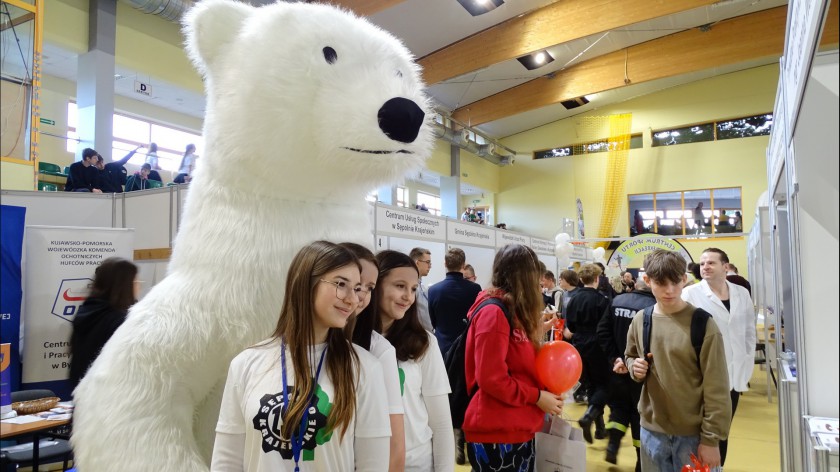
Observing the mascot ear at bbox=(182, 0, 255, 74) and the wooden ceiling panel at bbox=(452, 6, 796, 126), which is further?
the wooden ceiling panel at bbox=(452, 6, 796, 126)

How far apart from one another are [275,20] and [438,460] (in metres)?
1.25

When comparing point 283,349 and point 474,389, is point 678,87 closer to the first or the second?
point 474,389

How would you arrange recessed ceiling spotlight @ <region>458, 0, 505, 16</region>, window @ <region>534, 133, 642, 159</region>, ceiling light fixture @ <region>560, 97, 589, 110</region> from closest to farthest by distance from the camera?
1. recessed ceiling spotlight @ <region>458, 0, 505, 16</region>
2. ceiling light fixture @ <region>560, 97, 589, 110</region>
3. window @ <region>534, 133, 642, 159</region>

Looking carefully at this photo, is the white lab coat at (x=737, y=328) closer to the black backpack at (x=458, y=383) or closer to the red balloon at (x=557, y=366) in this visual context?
the black backpack at (x=458, y=383)

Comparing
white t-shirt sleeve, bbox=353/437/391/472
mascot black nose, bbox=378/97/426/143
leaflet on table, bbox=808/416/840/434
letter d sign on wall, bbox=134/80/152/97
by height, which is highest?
letter d sign on wall, bbox=134/80/152/97

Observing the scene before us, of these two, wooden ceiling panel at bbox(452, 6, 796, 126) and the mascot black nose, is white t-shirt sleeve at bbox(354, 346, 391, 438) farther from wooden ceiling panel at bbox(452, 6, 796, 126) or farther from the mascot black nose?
wooden ceiling panel at bbox(452, 6, 796, 126)

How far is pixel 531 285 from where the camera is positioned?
185 cm

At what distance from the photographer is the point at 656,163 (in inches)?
528

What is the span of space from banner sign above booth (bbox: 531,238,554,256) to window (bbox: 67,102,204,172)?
607 centimetres

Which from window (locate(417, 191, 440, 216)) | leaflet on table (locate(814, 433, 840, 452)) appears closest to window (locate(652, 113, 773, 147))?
window (locate(417, 191, 440, 216))

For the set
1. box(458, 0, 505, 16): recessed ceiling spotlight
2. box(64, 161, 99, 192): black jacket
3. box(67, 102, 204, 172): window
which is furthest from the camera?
box(67, 102, 204, 172): window

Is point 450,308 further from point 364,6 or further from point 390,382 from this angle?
point 364,6

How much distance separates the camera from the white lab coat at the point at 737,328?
3.52m

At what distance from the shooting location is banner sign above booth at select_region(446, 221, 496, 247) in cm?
572
